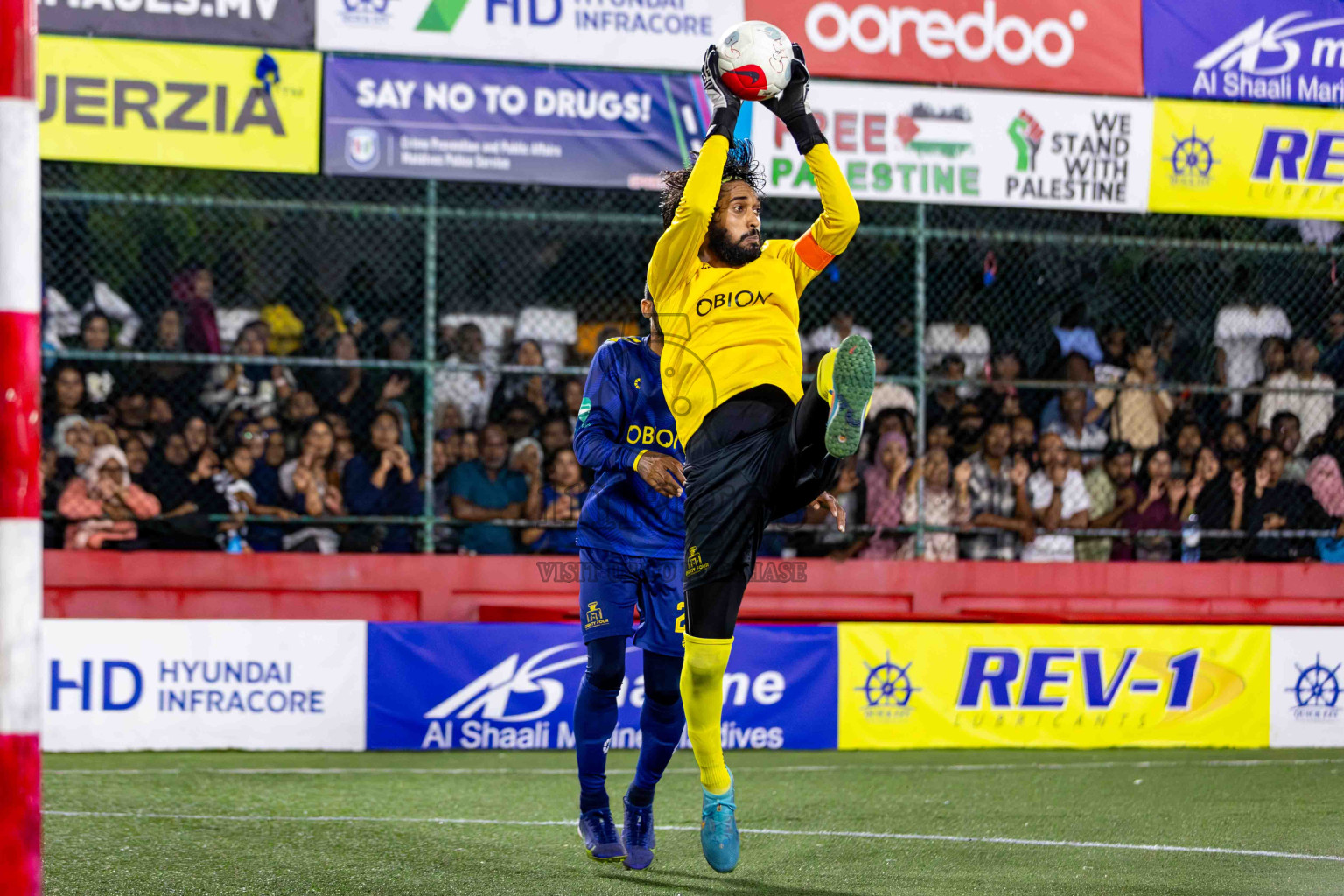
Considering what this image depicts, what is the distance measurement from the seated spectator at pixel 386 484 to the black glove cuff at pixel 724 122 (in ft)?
19.8

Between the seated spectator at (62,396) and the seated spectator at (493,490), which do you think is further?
the seated spectator at (493,490)

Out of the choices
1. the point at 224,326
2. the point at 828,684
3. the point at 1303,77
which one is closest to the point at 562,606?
the point at 828,684

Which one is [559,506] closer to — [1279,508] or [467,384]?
[467,384]

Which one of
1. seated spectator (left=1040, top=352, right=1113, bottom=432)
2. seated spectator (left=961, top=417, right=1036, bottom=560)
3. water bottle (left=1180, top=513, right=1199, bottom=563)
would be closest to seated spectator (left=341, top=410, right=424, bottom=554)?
seated spectator (left=961, top=417, right=1036, bottom=560)

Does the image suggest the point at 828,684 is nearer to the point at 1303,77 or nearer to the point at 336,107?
the point at 336,107

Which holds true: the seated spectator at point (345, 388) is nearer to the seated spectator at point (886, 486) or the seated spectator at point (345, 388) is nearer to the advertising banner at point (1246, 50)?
the seated spectator at point (886, 486)

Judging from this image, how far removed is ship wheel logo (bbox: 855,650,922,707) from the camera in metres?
9.23

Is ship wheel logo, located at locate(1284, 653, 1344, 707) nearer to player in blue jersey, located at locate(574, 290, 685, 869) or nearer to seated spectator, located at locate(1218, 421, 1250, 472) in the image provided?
seated spectator, located at locate(1218, 421, 1250, 472)

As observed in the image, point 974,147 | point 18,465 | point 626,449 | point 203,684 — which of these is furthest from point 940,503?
point 18,465

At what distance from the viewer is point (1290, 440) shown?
11.2 m

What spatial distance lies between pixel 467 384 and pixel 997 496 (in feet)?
12.9

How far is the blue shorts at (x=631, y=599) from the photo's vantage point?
205 inches

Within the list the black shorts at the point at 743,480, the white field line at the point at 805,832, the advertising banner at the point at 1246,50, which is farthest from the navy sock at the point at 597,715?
the advertising banner at the point at 1246,50

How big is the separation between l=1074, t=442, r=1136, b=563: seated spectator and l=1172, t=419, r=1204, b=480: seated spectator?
0.38m
